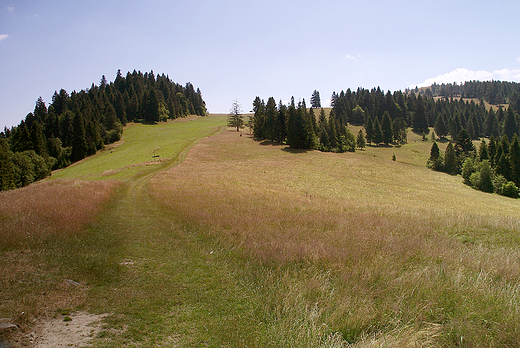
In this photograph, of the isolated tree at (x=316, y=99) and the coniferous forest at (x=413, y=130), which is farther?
the isolated tree at (x=316, y=99)

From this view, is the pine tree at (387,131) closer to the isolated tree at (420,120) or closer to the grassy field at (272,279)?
the isolated tree at (420,120)

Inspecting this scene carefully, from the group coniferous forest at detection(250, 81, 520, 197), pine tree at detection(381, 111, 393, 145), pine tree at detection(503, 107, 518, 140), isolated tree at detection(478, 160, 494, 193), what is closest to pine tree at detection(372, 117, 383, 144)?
coniferous forest at detection(250, 81, 520, 197)

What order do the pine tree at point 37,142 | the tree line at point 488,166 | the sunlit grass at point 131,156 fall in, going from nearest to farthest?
the sunlit grass at point 131,156
the tree line at point 488,166
the pine tree at point 37,142

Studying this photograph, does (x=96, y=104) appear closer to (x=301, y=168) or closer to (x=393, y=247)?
(x=301, y=168)

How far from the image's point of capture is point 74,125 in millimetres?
73000

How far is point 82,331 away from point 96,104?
405 ft

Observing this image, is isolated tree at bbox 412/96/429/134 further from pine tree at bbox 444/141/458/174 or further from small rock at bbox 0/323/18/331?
small rock at bbox 0/323/18/331

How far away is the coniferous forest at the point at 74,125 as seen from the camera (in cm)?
5241

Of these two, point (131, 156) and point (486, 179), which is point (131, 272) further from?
point (486, 179)

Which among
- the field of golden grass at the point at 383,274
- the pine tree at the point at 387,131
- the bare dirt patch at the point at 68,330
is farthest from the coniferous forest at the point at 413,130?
the bare dirt patch at the point at 68,330

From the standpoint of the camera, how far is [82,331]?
461 centimetres

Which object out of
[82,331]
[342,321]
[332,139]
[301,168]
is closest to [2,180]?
[301,168]

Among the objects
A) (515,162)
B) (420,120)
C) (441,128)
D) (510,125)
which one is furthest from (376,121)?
(510,125)

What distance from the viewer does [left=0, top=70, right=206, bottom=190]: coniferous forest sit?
52.4 meters
